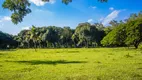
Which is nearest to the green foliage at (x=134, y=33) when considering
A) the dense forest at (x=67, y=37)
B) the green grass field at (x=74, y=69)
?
the dense forest at (x=67, y=37)

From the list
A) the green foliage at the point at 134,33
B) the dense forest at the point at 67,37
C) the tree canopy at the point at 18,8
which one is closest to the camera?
the tree canopy at the point at 18,8

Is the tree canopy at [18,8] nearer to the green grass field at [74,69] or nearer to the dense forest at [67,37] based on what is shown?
the green grass field at [74,69]

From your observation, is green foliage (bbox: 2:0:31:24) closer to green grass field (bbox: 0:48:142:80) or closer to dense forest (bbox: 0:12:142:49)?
green grass field (bbox: 0:48:142:80)

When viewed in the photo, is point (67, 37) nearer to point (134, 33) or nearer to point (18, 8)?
point (134, 33)

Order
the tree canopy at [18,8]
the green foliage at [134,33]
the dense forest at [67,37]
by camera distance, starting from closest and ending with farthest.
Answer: the tree canopy at [18,8], the green foliage at [134,33], the dense forest at [67,37]

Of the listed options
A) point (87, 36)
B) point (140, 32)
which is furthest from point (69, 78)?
point (87, 36)

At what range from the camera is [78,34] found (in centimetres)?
11362

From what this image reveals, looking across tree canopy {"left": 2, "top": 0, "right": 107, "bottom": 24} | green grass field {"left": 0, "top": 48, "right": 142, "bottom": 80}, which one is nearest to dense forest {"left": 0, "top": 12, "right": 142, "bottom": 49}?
green grass field {"left": 0, "top": 48, "right": 142, "bottom": 80}

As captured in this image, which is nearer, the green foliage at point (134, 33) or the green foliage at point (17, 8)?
the green foliage at point (17, 8)

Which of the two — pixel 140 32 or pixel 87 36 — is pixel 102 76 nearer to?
pixel 140 32

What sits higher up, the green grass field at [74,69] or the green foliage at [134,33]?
the green foliage at [134,33]

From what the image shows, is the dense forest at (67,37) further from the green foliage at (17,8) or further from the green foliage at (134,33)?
the green foliage at (17,8)

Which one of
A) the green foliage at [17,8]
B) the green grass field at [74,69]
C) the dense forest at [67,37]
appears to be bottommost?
the green grass field at [74,69]

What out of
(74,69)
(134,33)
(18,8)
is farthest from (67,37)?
(18,8)
